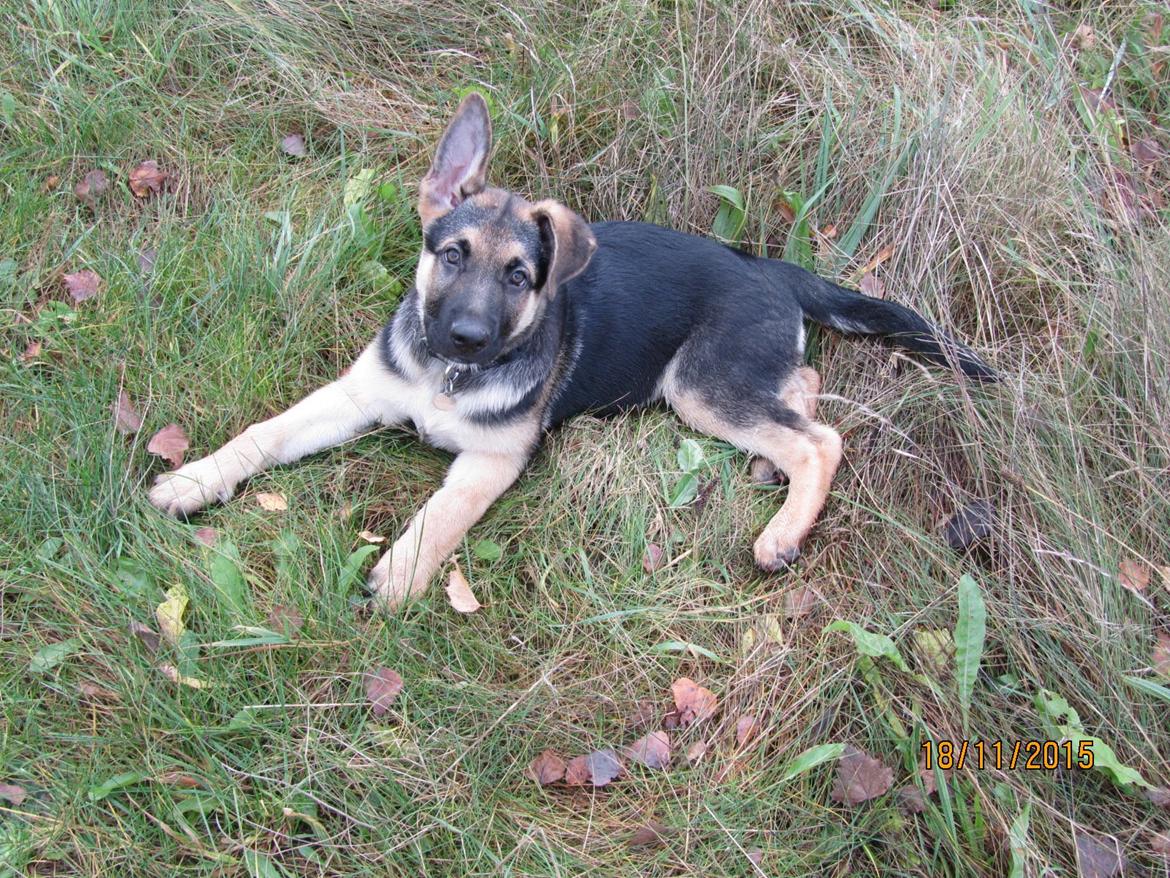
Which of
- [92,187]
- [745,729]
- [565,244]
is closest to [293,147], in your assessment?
[92,187]

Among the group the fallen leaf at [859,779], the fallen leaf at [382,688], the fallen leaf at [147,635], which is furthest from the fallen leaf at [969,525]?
the fallen leaf at [147,635]

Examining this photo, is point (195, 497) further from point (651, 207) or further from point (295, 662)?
point (651, 207)

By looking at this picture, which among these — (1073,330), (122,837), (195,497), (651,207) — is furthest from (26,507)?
(1073,330)

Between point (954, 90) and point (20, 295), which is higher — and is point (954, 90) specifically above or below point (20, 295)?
above

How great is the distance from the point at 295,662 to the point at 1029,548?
8.49 feet

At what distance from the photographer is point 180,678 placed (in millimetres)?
2994

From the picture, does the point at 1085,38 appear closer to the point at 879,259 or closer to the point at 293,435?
the point at 879,259

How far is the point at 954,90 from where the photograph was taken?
190 inches

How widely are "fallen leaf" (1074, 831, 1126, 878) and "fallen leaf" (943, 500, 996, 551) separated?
1096 mm

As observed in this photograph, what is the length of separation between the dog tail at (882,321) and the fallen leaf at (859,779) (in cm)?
167

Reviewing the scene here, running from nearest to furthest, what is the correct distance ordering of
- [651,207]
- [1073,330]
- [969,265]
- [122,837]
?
1. [122,837]
2. [1073,330]
3. [969,265]
4. [651,207]

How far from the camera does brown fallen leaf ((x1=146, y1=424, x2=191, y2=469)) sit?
373 centimetres

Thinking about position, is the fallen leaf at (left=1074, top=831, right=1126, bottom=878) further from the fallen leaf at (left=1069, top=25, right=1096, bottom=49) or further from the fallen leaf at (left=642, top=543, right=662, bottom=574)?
the fallen leaf at (left=1069, top=25, right=1096, bottom=49)
